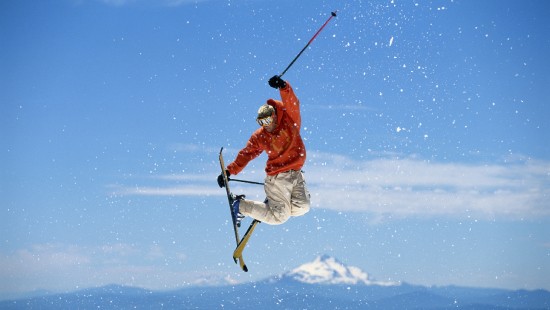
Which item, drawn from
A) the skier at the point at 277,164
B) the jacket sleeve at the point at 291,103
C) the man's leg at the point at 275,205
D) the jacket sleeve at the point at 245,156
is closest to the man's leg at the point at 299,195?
the skier at the point at 277,164

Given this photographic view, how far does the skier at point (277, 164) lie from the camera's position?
418 inches

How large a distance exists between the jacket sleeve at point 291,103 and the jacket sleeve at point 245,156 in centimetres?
90

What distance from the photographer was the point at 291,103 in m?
10.3

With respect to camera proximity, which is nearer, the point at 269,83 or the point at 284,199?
the point at 269,83

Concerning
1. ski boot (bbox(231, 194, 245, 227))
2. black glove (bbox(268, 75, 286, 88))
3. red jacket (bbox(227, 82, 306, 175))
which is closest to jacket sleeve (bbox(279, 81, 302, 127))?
red jacket (bbox(227, 82, 306, 175))

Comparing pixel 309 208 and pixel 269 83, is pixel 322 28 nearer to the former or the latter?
pixel 269 83

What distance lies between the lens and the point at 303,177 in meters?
11.1

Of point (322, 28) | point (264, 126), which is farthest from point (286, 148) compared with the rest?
point (322, 28)

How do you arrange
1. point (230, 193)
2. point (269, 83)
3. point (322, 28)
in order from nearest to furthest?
point (269, 83) < point (322, 28) < point (230, 193)

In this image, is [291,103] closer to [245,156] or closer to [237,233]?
[245,156]

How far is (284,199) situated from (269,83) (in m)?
2.18

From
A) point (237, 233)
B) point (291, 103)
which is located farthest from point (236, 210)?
point (291, 103)

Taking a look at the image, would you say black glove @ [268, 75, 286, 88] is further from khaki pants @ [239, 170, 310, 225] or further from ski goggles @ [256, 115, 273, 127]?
khaki pants @ [239, 170, 310, 225]

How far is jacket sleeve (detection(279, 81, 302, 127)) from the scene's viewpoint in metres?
10.1
